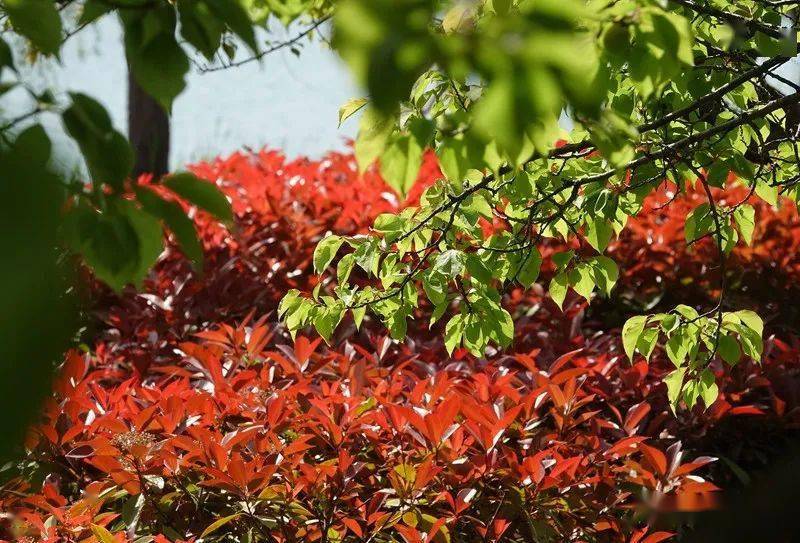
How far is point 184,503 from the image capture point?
8.71 feet

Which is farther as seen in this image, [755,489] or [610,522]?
[610,522]

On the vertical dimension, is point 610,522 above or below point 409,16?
below

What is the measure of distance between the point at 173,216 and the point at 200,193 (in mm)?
45

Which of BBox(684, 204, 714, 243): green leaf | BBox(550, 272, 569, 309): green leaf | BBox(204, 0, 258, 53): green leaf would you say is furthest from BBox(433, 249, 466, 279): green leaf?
BBox(204, 0, 258, 53): green leaf

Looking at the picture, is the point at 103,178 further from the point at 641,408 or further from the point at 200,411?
the point at 641,408

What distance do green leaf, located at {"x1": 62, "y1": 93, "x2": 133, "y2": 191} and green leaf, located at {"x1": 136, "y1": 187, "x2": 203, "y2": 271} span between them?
0.03 m

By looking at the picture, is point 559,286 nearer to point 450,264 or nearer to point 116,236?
point 450,264

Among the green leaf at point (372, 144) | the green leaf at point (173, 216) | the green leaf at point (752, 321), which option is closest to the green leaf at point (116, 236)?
the green leaf at point (173, 216)

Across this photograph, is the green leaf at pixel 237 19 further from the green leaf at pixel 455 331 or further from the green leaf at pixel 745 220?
the green leaf at pixel 745 220

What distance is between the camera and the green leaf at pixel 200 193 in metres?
1.18

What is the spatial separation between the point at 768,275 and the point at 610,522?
2.66 metres

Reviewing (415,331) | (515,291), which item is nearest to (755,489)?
(415,331)

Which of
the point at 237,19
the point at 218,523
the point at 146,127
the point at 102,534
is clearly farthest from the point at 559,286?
the point at 146,127

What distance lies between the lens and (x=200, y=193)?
118 centimetres
